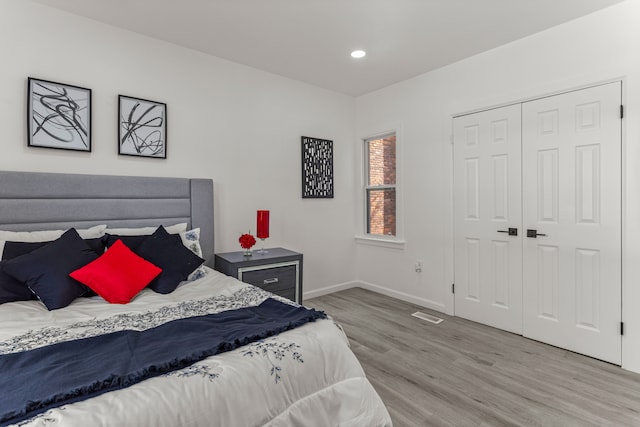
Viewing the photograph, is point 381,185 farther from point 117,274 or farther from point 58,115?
point 58,115

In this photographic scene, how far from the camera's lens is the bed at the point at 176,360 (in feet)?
3.41

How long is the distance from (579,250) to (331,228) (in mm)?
2648

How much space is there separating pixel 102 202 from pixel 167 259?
31.9 inches

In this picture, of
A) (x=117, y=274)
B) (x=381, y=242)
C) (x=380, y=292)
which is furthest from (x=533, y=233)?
(x=117, y=274)

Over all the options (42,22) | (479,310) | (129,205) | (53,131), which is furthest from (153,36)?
(479,310)

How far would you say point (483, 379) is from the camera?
7.73 feet

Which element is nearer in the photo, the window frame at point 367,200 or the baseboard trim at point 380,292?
the baseboard trim at point 380,292

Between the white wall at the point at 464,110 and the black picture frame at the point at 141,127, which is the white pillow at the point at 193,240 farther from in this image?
the white wall at the point at 464,110

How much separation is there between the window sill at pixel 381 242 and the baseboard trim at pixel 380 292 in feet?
1.86

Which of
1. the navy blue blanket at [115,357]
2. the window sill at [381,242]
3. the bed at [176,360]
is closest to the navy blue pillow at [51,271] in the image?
the bed at [176,360]

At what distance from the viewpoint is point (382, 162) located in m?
4.54

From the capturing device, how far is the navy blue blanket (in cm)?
103

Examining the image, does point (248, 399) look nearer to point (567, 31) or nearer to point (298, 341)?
point (298, 341)

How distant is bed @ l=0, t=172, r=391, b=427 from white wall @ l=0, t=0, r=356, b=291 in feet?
2.07
